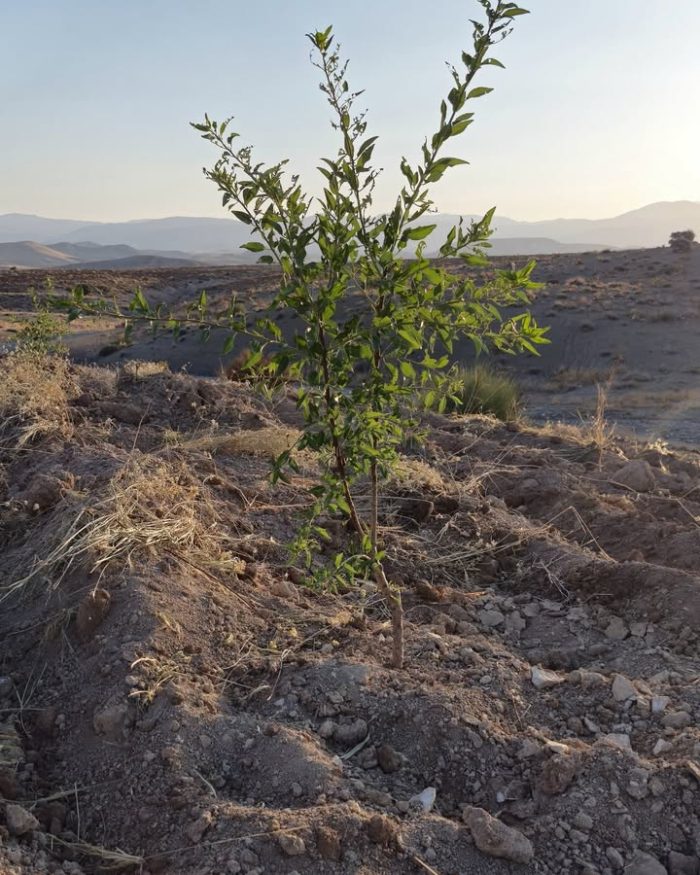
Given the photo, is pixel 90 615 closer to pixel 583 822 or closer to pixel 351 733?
pixel 351 733

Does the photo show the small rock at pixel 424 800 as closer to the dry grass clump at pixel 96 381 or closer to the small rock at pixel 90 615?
the small rock at pixel 90 615

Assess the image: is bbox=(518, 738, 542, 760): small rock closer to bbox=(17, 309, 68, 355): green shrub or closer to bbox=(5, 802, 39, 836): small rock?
bbox=(5, 802, 39, 836): small rock

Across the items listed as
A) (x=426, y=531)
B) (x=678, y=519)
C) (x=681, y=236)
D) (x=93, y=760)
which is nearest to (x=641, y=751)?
(x=93, y=760)

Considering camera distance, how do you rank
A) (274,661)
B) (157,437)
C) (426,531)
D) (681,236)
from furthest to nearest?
(681,236)
(157,437)
(426,531)
(274,661)

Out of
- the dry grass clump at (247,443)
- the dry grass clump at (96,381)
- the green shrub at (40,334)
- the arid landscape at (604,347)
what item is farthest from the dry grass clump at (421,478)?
the green shrub at (40,334)

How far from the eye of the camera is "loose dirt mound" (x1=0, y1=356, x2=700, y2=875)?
2.42m

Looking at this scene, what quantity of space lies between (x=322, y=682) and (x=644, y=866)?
1.27 meters

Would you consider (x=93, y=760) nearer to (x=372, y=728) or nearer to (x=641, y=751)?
(x=372, y=728)

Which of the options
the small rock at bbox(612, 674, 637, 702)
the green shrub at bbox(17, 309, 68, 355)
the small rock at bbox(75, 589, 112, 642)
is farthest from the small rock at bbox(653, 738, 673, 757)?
the green shrub at bbox(17, 309, 68, 355)

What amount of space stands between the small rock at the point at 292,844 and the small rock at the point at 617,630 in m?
2.09

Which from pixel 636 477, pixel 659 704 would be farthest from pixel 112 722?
pixel 636 477

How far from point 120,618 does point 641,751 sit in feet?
6.62

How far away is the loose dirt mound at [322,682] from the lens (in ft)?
7.94

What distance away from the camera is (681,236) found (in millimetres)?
47500
